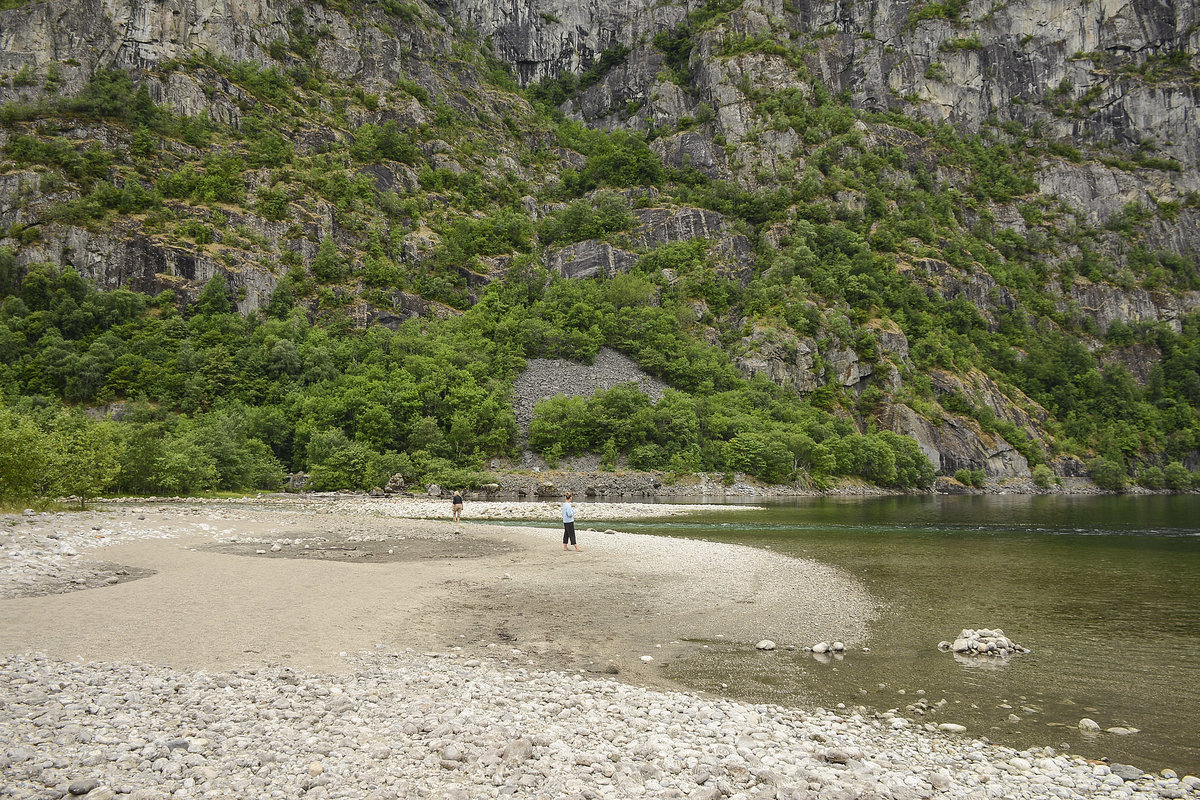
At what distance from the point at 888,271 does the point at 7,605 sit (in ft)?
466

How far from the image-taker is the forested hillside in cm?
7619

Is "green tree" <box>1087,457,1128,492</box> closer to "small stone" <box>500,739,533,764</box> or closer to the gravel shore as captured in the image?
the gravel shore

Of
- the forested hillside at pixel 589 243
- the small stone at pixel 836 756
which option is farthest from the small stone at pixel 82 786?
the forested hillside at pixel 589 243

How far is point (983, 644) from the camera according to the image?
1197 cm

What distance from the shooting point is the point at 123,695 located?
776 centimetres

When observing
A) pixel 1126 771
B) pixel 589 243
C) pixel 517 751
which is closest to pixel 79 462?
pixel 517 751

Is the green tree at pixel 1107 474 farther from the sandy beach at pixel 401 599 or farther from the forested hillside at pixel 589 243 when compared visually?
the sandy beach at pixel 401 599

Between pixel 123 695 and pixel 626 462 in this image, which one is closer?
pixel 123 695

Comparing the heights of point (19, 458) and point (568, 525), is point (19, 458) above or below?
above

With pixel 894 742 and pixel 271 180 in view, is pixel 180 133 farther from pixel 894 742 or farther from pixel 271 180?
pixel 894 742

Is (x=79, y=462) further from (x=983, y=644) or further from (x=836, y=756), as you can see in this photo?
(x=983, y=644)

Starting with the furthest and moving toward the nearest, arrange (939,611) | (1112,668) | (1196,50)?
(1196,50) → (939,611) → (1112,668)

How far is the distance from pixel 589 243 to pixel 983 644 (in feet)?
399

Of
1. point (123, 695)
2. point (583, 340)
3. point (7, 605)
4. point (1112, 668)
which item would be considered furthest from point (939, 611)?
point (583, 340)
